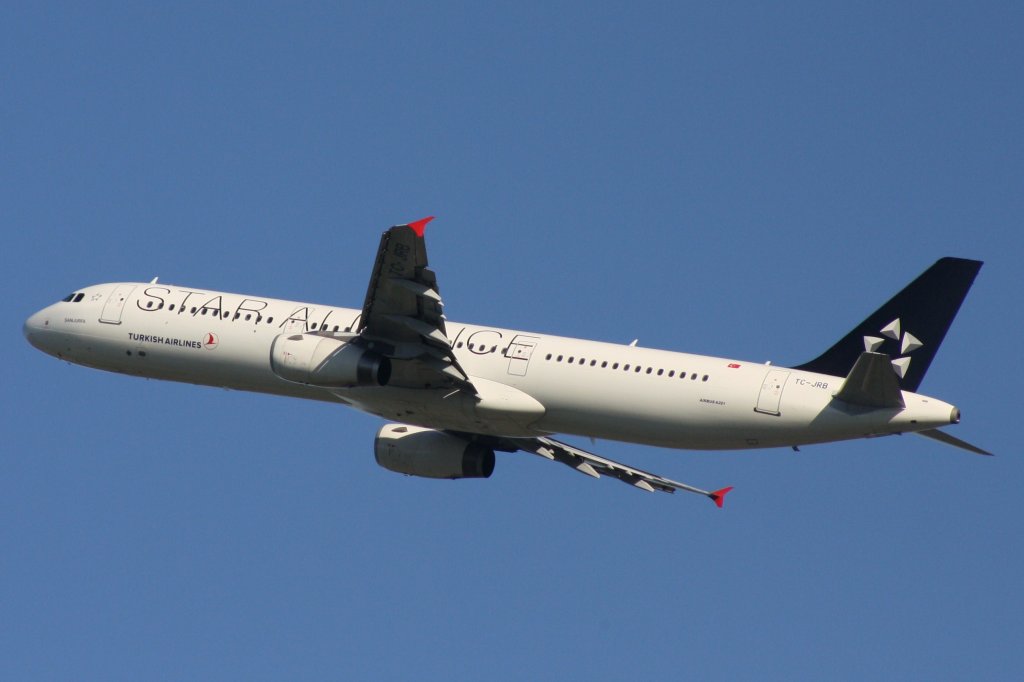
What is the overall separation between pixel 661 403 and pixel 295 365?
387 inches

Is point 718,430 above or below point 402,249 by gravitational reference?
below

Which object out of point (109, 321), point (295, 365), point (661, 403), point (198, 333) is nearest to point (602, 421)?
point (661, 403)

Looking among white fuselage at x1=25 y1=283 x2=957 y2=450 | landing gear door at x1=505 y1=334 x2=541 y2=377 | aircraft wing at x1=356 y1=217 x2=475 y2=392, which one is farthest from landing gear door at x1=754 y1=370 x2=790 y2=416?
aircraft wing at x1=356 y1=217 x2=475 y2=392

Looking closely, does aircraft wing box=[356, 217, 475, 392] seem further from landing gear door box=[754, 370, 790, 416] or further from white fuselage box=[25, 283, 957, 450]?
landing gear door box=[754, 370, 790, 416]

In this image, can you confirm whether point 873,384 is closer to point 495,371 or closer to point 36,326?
point 495,371

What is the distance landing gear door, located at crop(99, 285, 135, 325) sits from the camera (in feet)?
156

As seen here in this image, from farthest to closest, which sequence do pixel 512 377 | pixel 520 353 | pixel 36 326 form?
1. pixel 36 326
2. pixel 520 353
3. pixel 512 377

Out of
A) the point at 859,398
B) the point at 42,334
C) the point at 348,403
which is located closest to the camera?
the point at 859,398

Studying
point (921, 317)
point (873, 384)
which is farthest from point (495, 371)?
point (921, 317)

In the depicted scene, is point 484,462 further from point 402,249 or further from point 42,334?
point 42,334

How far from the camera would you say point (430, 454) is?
4741 centimetres

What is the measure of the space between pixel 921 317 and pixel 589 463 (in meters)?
13.3

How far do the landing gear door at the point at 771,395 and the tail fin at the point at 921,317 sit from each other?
1873 millimetres

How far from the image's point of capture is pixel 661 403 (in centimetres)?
4119
